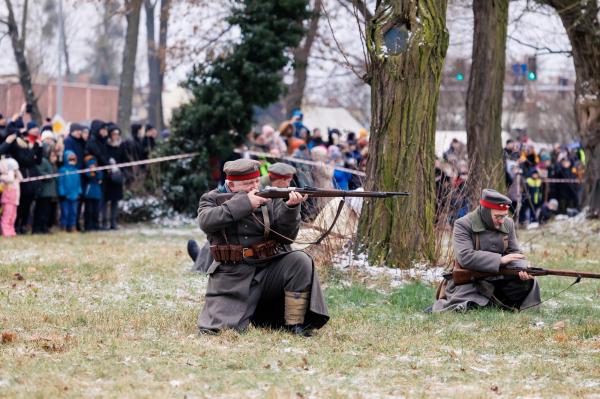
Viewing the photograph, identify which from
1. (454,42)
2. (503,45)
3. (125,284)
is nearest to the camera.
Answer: (125,284)

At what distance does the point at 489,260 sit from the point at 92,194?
12.4m

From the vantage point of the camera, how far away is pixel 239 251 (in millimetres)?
9812

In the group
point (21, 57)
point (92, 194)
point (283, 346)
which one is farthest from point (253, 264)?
point (21, 57)

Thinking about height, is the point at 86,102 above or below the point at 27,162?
above

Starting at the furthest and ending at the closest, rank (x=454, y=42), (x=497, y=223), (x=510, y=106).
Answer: (x=510, y=106), (x=454, y=42), (x=497, y=223)

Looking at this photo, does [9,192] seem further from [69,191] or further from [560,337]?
[560,337]

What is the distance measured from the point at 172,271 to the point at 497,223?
542 centimetres

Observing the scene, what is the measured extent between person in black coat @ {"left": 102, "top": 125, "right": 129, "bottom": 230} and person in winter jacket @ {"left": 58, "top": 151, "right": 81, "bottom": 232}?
1231 millimetres

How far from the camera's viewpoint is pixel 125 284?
44.0 feet

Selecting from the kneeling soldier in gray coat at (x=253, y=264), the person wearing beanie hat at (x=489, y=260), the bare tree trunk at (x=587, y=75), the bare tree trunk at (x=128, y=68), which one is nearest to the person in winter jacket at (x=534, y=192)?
A: the bare tree trunk at (x=587, y=75)

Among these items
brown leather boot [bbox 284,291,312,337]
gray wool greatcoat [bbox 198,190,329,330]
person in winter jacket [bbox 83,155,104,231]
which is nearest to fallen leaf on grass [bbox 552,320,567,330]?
gray wool greatcoat [bbox 198,190,329,330]

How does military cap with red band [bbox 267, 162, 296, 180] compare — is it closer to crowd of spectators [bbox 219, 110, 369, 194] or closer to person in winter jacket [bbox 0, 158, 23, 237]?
crowd of spectators [bbox 219, 110, 369, 194]

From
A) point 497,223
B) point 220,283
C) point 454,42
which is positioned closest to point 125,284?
point 220,283

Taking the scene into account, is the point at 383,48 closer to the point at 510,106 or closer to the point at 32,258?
the point at 32,258
